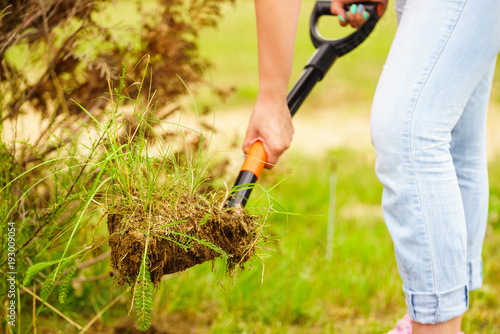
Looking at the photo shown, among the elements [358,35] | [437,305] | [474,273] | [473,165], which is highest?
[358,35]

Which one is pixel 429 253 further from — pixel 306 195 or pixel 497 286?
pixel 306 195

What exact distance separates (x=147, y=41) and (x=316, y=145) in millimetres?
2809

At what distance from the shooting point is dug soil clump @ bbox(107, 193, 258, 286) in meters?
1.20

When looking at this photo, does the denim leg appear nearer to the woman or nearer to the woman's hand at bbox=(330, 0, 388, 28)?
the woman

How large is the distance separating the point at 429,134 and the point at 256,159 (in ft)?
1.51

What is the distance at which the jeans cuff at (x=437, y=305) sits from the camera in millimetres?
1295

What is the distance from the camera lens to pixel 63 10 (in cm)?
182

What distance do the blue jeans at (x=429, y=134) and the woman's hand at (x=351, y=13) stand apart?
433 millimetres

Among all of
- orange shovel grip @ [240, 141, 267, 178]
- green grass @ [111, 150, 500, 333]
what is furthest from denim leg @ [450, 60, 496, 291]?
orange shovel grip @ [240, 141, 267, 178]

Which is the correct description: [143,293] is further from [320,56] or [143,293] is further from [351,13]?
[351,13]

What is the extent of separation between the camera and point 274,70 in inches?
57.7

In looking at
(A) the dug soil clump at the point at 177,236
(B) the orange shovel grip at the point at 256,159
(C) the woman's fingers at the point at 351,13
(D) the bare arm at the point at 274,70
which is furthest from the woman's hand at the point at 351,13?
(A) the dug soil clump at the point at 177,236

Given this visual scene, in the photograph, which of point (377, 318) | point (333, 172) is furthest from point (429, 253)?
point (333, 172)

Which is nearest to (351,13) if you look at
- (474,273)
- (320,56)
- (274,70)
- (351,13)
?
(351,13)
